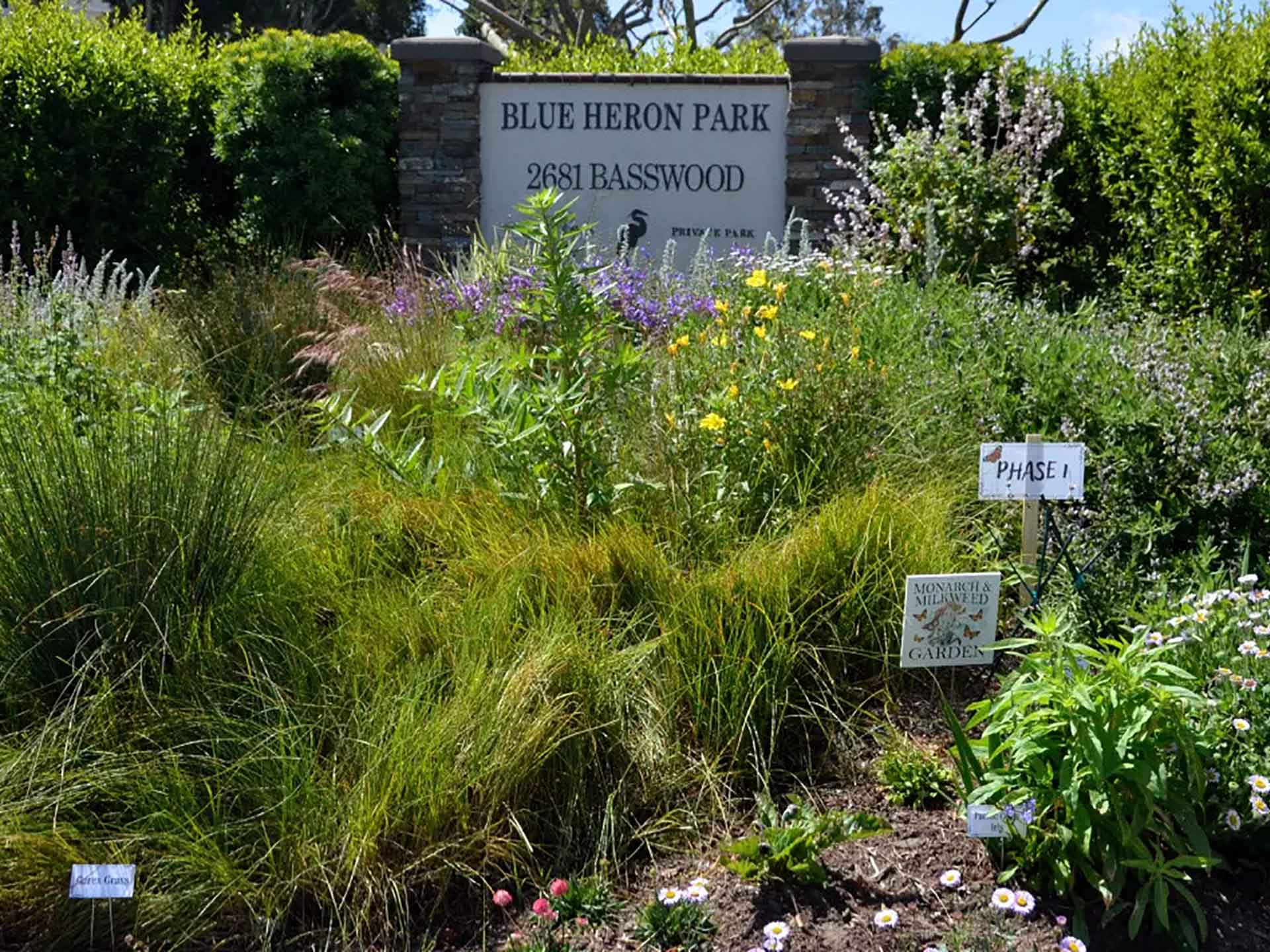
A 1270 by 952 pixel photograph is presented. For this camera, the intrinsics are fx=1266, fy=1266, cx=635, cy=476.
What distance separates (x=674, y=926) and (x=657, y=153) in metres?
7.65

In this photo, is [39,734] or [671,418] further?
[671,418]

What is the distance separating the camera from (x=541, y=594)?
11.6ft

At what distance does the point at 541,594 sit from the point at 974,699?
1237 mm

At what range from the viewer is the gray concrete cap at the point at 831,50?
916 centimetres

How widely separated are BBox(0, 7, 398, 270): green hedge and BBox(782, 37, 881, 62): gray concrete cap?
3.11 meters

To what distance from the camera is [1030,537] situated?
3512 millimetres

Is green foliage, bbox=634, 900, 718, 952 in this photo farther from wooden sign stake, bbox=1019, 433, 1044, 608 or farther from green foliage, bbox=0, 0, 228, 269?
green foliage, bbox=0, 0, 228, 269

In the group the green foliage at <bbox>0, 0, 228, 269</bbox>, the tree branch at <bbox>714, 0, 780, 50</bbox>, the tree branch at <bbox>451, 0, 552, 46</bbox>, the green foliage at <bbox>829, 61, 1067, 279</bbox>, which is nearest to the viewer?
the green foliage at <bbox>829, 61, 1067, 279</bbox>

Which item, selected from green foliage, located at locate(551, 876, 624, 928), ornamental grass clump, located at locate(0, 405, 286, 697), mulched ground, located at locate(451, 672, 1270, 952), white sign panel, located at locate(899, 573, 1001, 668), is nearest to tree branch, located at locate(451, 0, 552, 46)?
ornamental grass clump, located at locate(0, 405, 286, 697)

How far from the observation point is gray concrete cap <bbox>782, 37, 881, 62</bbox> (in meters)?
9.16

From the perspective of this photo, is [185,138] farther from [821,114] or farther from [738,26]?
[738,26]

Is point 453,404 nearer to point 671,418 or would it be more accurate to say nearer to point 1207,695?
point 671,418

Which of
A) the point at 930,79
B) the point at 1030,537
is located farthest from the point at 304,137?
the point at 1030,537

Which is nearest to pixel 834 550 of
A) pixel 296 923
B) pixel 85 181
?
pixel 296 923
